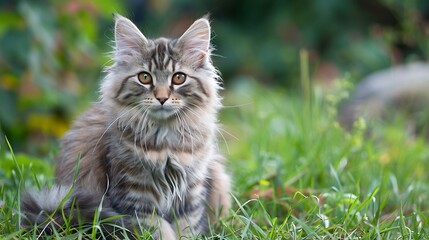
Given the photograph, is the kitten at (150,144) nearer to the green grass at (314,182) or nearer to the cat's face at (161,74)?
the cat's face at (161,74)

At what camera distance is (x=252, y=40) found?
9078 mm

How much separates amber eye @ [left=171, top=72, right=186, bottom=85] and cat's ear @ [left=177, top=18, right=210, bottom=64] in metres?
0.11

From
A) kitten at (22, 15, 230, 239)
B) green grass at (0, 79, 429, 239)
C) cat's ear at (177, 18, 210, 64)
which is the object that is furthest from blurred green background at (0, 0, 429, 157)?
cat's ear at (177, 18, 210, 64)

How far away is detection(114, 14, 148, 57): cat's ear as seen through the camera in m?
3.62

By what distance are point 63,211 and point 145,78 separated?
0.73 m

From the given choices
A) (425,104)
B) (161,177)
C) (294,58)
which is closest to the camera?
(161,177)

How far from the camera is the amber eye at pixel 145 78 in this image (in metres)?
3.50

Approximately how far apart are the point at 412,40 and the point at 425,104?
0.83m

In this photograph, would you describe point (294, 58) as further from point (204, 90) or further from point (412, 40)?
point (204, 90)

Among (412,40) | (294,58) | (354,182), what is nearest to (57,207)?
(354,182)

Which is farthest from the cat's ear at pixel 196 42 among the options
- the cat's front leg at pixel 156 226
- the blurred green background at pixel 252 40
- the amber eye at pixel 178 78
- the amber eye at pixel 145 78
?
the blurred green background at pixel 252 40

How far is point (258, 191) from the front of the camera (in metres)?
4.23

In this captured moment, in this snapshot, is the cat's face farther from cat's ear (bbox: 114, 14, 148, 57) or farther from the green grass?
the green grass

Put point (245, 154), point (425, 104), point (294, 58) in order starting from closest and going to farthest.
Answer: point (245, 154), point (425, 104), point (294, 58)
